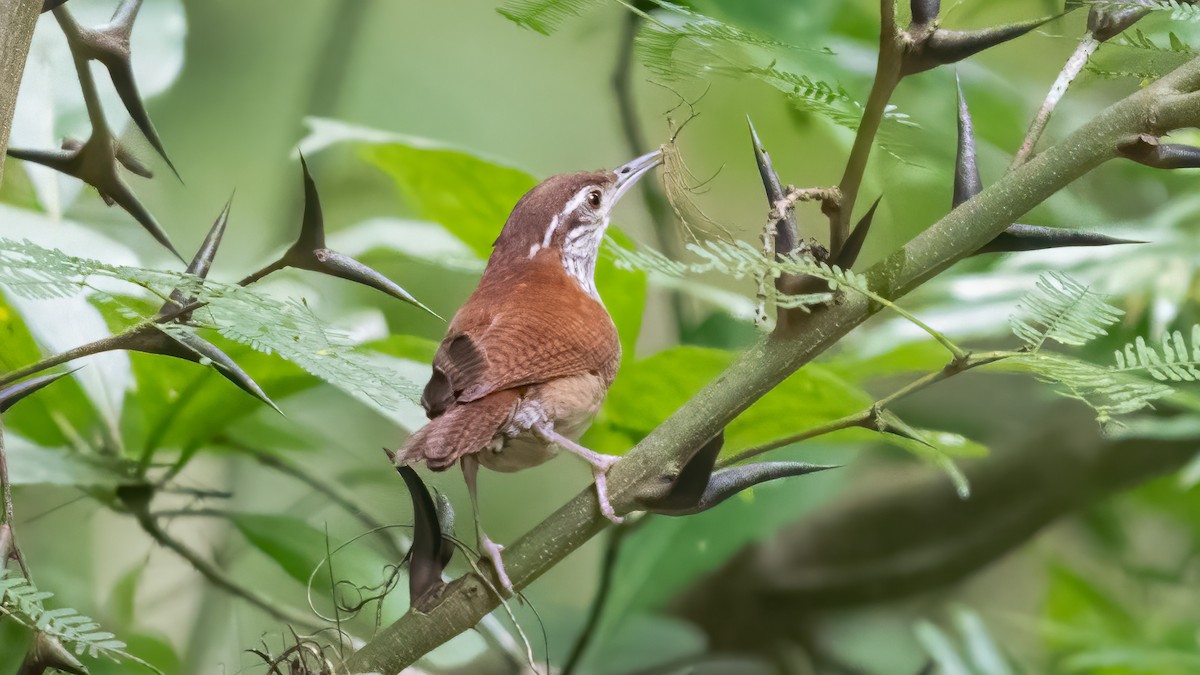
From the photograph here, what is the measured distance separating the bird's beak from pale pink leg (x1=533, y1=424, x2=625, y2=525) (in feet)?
0.49

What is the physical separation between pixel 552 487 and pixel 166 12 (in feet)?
1.88

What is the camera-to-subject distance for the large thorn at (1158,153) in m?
0.34

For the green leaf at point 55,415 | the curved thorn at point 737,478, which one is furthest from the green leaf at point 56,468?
the curved thorn at point 737,478

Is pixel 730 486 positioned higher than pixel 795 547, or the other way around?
pixel 730 486

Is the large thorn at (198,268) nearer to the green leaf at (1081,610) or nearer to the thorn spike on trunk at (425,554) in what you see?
the thorn spike on trunk at (425,554)

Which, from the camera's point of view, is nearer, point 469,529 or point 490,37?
point 469,529

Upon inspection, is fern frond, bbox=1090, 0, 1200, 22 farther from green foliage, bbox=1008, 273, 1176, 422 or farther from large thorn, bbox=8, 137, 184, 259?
large thorn, bbox=8, 137, 184, 259

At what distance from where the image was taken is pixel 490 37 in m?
1.04

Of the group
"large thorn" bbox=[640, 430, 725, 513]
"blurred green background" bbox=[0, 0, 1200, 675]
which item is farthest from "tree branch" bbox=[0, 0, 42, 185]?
"large thorn" bbox=[640, 430, 725, 513]

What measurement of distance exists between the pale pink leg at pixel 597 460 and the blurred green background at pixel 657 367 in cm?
7

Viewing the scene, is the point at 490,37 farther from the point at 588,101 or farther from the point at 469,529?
the point at 469,529

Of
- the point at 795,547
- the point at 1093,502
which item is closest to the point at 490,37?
the point at 795,547

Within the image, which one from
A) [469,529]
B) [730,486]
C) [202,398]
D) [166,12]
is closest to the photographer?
[730,486]

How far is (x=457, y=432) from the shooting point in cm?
38
